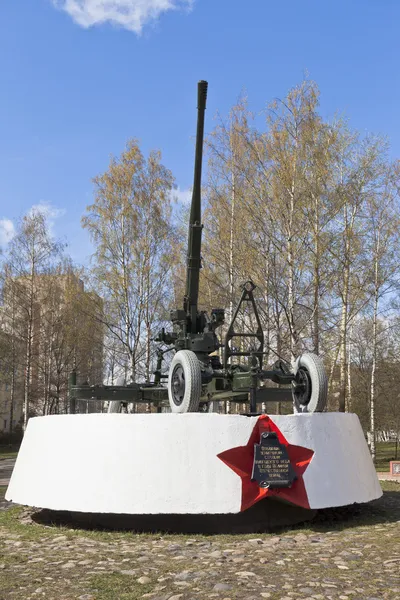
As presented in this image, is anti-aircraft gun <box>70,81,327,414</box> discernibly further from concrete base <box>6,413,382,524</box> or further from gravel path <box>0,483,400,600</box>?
gravel path <box>0,483,400,600</box>

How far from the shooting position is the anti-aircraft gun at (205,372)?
7230 millimetres

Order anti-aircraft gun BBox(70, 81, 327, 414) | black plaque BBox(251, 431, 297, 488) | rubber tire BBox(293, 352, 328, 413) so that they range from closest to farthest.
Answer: black plaque BBox(251, 431, 297, 488) → anti-aircraft gun BBox(70, 81, 327, 414) → rubber tire BBox(293, 352, 328, 413)

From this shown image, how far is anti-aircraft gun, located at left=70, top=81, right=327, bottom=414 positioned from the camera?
7230mm

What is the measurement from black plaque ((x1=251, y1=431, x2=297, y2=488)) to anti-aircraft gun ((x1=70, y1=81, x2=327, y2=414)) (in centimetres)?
55

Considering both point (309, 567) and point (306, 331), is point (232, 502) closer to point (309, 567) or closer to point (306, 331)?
point (309, 567)

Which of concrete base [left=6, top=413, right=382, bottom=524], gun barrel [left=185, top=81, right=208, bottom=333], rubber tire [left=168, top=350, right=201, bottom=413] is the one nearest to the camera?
concrete base [left=6, top=413, right=382, bottom=524]

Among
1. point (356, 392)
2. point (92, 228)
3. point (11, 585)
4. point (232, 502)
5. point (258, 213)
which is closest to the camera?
point (11, 585)

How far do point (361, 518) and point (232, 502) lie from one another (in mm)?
2017

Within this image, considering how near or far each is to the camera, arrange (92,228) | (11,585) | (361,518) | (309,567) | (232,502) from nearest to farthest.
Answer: (11,585)
(309,567)
(232,502)
(361,518)
(92,228)

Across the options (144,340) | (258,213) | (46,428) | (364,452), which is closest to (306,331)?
(258,213)

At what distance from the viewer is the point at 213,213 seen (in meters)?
18.7

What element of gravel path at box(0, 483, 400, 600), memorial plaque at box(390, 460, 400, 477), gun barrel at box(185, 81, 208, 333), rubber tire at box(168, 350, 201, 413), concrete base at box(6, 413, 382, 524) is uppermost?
gun barrel at box(185, 81, 208, 333)

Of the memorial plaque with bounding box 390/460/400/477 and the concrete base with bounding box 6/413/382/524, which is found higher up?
the concrete base with bounding box 6/413/382/524

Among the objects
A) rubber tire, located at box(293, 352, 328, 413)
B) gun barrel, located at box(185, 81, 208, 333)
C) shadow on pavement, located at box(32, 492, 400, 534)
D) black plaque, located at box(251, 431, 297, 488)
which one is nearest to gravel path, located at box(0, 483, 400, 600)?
shadow on pavement, located at box(32, 492, 400, 534)
